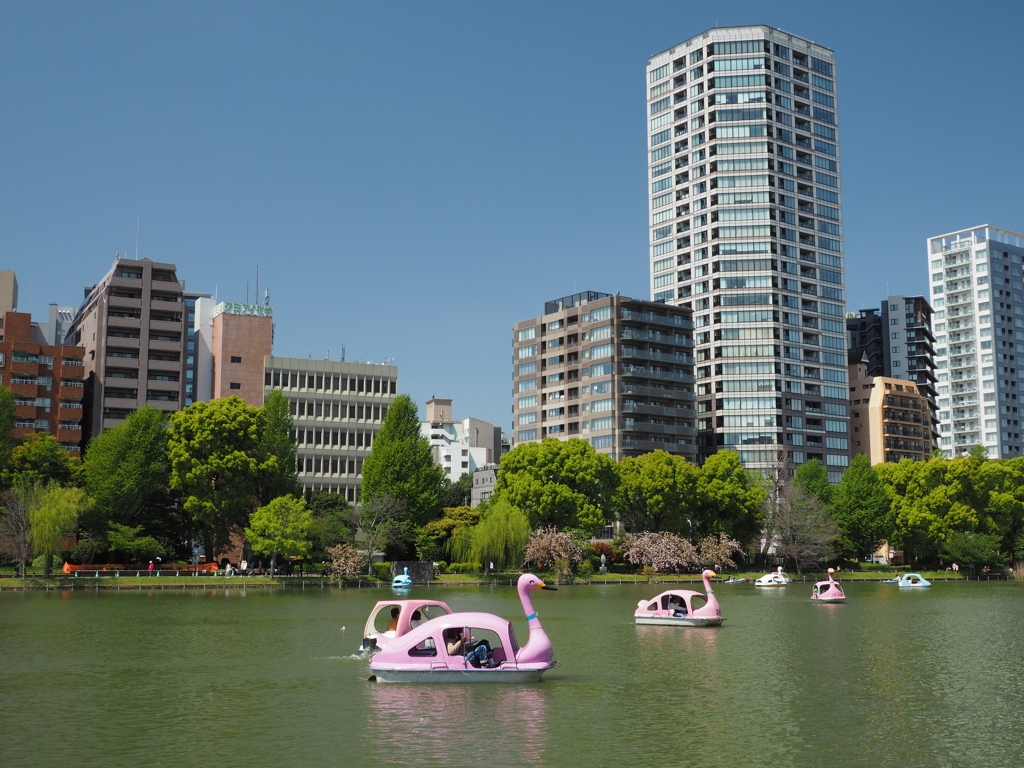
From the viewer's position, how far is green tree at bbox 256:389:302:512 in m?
110

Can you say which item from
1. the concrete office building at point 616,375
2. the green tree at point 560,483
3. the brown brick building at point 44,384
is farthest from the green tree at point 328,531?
the concrete office building at point 616,375

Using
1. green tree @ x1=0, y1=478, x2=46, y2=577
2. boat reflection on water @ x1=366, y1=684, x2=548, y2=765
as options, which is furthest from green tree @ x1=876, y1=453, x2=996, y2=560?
boat reflection on water @ x1=366, y1=684, x2=548, y2=765

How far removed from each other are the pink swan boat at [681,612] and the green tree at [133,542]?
197 feet

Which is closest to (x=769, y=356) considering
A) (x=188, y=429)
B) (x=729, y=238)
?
(x=729, y=238)

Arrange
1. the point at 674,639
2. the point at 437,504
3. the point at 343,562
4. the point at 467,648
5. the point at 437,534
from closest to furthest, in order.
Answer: the point at 467,648 → the point at 674,639 → the point at 343,562 → the point at 437,534 → the point at 437,504

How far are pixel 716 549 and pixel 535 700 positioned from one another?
329 ft

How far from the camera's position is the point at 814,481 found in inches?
5915

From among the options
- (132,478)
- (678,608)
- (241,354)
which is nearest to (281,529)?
(132,478)

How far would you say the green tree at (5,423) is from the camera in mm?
106688

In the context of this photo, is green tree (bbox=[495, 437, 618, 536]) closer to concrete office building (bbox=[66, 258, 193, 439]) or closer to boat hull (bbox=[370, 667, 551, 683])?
concrete office building (bbox=[66, 258, 193, 439])

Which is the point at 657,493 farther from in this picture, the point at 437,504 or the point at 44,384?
the point at 44,384

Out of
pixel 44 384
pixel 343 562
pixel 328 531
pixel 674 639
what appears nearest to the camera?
pixel 674 639

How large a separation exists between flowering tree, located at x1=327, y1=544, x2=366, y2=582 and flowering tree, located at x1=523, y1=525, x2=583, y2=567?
1878 centimetres

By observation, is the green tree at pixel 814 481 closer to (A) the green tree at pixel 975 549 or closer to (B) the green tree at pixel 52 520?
(A) the green tree at pixel 975 549
